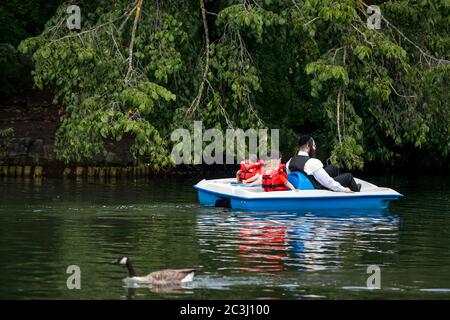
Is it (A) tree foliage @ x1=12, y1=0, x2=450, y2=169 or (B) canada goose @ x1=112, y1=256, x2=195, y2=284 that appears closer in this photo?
(B) canada goose @ x1=112, y1=256, x2=195, y2=284

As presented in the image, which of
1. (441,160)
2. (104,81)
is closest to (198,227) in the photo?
(104,81)

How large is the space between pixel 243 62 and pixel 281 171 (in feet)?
10.6

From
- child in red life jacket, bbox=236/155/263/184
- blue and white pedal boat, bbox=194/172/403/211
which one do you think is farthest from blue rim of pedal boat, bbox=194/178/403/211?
child in red life jacket, bbox=236/155/263/184

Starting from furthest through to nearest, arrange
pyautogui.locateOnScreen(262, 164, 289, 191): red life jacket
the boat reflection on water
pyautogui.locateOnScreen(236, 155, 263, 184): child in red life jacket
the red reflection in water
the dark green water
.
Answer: pyautogui.locateOnScreen(236, 155, 263, 184): child in red life jacket
pyautogui.locateOnScreen(262, 164, 289, 191): red life jacket
the boat reflection on water
the red reflection in water
the dark green water

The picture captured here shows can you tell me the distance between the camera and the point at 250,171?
26812 mm

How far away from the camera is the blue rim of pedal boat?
964 inches

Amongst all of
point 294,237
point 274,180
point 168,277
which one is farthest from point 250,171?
point 168,277

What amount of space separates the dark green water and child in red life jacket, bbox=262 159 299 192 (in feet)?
2.71

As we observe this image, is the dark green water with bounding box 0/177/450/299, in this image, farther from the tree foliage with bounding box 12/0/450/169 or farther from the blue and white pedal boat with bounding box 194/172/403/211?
the tree foliage with bounding box 12/0/450/169

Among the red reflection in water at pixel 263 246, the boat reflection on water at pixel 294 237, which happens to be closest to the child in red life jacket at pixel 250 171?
the boat reflection on water at pixel 294 237

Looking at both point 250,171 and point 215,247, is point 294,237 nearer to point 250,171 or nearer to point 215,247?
point 215,247

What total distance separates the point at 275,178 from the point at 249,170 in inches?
72.0
